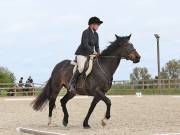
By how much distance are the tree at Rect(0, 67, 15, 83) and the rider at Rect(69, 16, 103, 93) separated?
4168 cm

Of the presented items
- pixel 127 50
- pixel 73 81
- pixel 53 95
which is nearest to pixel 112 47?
pixel 127 50

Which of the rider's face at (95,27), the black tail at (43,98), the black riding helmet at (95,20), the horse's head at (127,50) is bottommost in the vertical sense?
the black tail at (43,98)

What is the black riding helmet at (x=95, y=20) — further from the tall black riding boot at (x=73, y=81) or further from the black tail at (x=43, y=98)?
the black tail at (x=43, y=98)

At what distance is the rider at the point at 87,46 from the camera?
40.4 ft

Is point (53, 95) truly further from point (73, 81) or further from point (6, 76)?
point (6, 76)

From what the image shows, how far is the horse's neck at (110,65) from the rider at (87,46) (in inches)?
12.3

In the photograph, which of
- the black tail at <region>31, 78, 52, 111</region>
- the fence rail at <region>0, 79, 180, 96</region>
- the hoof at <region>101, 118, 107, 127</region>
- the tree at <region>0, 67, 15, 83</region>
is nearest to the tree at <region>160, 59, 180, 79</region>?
the tree at <region>0, 67, 15, 83</region>

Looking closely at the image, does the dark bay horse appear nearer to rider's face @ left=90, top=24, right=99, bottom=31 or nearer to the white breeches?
the white breeches

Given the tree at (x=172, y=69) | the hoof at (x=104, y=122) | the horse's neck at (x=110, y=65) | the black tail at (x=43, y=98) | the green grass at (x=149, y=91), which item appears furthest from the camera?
the tree at (x=172, y=69)

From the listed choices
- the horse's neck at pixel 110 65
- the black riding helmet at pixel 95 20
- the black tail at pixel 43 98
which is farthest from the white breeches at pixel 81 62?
the black tail at pixel 43 98

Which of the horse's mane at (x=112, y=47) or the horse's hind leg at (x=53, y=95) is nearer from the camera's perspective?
the horse's mane at (x=112, y=47)

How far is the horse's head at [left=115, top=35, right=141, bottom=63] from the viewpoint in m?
12.0

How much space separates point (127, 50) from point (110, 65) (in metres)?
0.55

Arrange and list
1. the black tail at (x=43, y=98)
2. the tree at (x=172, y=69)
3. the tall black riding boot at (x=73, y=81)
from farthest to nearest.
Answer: the tree at (x=172, y=69), the black tail at (x=43, y=98), the tall black riding boot at (x=73, y=81)
